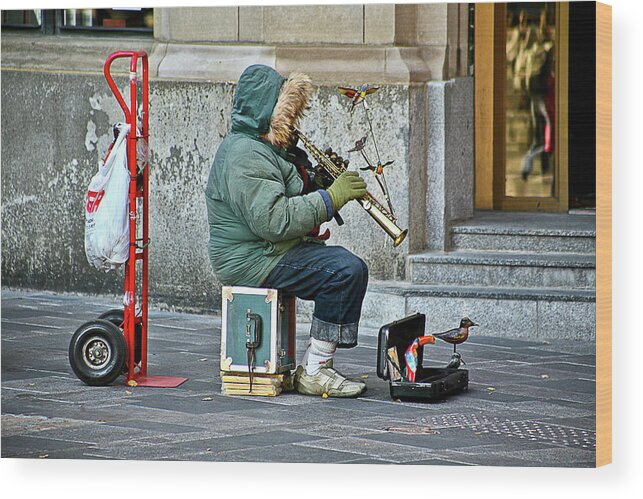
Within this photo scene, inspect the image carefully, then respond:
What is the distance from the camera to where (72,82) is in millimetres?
9344

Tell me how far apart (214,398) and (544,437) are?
1.51 m

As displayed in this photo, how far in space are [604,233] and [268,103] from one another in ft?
Answer: 5.52

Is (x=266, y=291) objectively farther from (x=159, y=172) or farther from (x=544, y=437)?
(x=159, y=172)

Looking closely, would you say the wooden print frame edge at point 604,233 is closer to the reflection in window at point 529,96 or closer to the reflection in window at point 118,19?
the reflection in window at point 529,96

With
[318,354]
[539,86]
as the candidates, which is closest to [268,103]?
[318,354]

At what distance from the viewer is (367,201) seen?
22.9ft

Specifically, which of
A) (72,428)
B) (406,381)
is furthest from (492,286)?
(72,428)

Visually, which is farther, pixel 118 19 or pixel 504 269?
pixel 118 19

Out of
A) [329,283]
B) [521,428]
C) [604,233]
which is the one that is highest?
[604,233]

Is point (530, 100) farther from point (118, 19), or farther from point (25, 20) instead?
point (25, 20)

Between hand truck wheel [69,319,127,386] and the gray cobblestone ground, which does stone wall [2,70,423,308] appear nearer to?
the gray cobblestone ground

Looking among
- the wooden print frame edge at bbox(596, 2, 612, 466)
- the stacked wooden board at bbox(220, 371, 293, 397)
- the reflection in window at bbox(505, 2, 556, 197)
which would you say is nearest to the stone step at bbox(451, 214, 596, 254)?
the reflection in window at bbox(505, 2, 556, 197)

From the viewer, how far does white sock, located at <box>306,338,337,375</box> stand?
276 inches

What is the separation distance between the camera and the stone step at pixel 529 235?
862 cm
